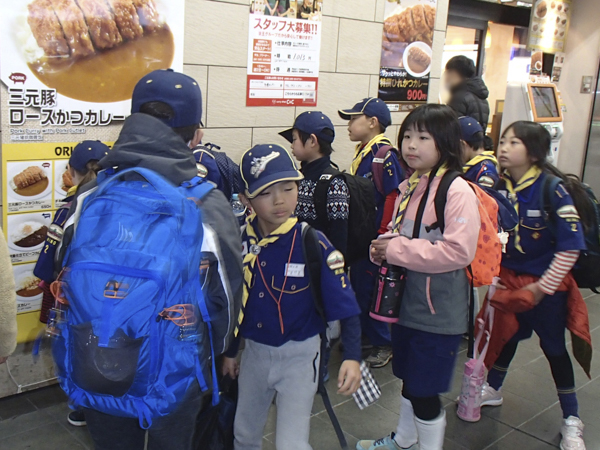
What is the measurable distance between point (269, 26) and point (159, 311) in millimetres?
3230

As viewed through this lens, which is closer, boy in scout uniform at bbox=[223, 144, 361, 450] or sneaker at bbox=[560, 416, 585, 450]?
boy in scout uniform at bbox=[223, 144, 361, 450]

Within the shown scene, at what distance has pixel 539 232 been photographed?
322 cm

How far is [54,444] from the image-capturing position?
3.25 m

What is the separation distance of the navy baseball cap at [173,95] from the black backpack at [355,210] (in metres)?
1.76

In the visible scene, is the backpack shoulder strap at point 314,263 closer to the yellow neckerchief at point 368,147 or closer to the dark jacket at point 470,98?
the yellow neckerchief at point 368,147

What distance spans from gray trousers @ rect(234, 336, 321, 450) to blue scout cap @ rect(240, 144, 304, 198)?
0.63 m

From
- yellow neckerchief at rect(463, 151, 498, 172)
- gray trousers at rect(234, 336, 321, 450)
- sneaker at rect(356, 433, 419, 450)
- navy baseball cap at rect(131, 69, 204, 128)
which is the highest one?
navy baseball cap at rect(131, 69, 204, 128)

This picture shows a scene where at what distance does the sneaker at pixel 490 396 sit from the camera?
378 cm

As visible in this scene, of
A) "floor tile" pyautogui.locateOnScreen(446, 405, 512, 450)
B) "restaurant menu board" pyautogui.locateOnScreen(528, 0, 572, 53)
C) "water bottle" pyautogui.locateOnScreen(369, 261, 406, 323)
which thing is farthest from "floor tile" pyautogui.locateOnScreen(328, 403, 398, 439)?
"restaurant menu board" pyautogui.locateOnScreen(528, 0, 572, 53)

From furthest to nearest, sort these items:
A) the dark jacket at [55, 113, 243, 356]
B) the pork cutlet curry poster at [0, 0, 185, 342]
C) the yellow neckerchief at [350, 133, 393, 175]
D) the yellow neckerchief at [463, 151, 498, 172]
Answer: the yellow neckerchief at [350, 133, 393, 175] < the yellow neckerchief at [463, 151, 498, 172] < the pork cutlet curry poster at [0, 0, 185, 342] < the dark jacket at [55, 113, 243, 356]

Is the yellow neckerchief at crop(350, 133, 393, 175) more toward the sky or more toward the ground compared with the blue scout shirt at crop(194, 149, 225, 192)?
more toward the sky

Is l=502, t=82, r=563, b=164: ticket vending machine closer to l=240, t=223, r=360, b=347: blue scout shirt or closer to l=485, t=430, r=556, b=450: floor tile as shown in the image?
l=485, t=430, r=556, b=450: floor tile

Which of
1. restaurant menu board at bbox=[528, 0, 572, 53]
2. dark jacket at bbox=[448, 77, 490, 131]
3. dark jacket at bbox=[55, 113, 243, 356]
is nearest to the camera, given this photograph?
dark jacket at bbox=[55, 113, 243, 356]

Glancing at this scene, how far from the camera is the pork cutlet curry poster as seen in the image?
3254mm
